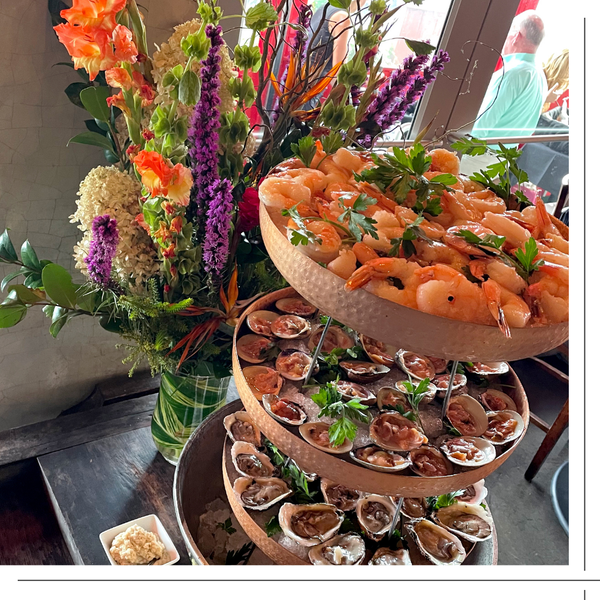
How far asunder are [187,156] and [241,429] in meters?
0.50

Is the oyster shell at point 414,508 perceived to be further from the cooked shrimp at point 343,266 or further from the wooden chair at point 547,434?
the wooden chair at point 547,434

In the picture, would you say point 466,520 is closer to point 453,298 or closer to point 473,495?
point 473,495

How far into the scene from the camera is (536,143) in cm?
219

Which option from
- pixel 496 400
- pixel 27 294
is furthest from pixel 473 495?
pixel 27 294

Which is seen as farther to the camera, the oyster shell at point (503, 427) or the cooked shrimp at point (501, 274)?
the oyster shell at point (503, 427)

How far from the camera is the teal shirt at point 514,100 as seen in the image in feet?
6.17

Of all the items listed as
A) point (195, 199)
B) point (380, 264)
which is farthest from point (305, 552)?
point (195, 199)

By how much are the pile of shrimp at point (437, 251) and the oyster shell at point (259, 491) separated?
44cm

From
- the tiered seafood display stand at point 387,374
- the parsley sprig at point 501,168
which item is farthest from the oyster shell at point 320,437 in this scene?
the parsley sprig at point 501,168

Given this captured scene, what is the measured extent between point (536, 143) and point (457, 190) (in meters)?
1.72

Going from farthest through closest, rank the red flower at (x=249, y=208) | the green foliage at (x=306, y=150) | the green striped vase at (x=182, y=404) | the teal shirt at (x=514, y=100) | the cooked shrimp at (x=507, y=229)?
the teal shirt at (x=514, y=100)
the green striped vase at (x=182, y=404)
the red flower at (x=249, y=208)
the green foliage at (x=306, y=150)
the cooked shrimp at (x=507, y=229)

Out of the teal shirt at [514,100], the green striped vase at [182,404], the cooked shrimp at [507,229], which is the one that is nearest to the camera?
the cooked shrimp at [507,229]
